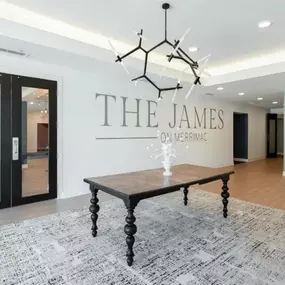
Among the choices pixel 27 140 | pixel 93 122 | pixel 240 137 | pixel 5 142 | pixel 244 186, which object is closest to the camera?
pixel 5 142

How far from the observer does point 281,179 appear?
6.18 metres

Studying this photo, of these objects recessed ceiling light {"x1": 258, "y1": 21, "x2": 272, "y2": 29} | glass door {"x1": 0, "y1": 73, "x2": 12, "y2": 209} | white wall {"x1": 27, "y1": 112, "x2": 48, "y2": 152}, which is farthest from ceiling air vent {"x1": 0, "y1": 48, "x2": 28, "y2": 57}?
recessed ceiling light {"x1": 258, "y1": 21, "x2": 272, "y2": 29}

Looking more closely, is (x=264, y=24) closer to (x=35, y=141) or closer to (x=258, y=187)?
(x=258, y=187)

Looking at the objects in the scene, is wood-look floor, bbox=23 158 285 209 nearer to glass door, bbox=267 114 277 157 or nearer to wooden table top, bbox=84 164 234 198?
wooden table top, bbox=84 164 234 198

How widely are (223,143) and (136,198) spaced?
6.76m

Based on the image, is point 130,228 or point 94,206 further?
point 94,206

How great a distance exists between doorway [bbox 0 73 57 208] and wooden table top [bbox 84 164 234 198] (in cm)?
189

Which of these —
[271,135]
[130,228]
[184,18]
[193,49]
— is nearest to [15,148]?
[130,228]

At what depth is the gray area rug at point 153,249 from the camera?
2.04m

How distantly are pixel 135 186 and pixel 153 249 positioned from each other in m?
0.72

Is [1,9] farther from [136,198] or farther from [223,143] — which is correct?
[223,143]

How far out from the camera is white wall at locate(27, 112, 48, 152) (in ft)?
13.4

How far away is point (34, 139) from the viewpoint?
4141mm

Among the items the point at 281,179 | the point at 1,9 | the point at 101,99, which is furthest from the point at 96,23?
the point at 281,179
